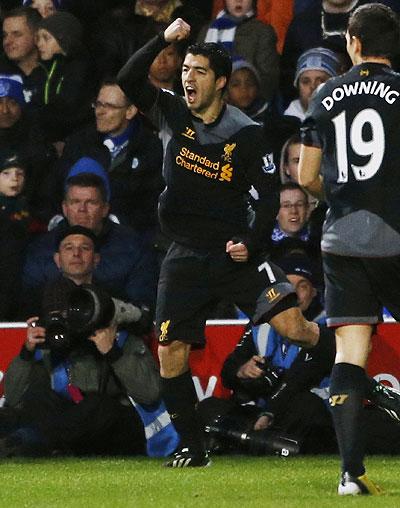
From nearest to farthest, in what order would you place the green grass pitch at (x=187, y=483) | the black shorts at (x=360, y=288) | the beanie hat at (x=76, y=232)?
1. the black shorts at (x=360, y=288)
2. the green grass pitch at (x=187, y=483)
3. the beanie hat at (x=76, y=232)

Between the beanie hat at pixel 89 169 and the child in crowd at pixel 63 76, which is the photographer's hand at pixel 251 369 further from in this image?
the child in crowd at pixel 63 76

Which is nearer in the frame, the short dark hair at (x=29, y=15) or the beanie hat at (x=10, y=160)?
the beanie hat at (x=10, y=160)

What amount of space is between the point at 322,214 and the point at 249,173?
262 cm

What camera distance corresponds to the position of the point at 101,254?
1076 centimetres

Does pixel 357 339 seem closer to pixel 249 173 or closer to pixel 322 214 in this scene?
pixel 249 173

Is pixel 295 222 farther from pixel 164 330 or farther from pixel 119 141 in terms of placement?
pixel 164 330

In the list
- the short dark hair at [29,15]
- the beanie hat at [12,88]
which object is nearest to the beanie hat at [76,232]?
the beanie hat at [12,88]

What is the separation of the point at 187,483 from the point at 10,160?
181 inches

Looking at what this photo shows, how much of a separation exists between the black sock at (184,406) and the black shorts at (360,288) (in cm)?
194

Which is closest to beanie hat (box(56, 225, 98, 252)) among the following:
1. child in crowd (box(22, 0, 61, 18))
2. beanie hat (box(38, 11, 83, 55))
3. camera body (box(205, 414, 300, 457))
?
camera body (box(205, 414, 300, 457))

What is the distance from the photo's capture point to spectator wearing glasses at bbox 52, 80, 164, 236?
11828 millimetres

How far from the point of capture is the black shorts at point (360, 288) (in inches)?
268

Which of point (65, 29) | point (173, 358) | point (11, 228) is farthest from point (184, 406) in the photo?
point (65, 29)

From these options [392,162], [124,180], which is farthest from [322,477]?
[124,180]
